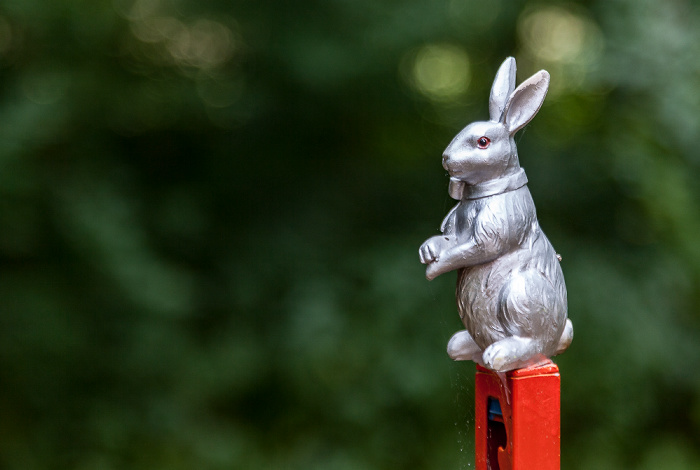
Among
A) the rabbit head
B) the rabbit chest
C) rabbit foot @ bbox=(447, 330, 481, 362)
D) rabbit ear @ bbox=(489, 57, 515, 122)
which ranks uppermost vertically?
rabbit ear @ bbox=(489, 57, 515, 122)

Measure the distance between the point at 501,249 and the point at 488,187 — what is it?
0.10 m

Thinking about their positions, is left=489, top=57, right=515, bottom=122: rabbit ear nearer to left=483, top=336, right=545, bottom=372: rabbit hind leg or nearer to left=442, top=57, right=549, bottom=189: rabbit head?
left=442, top=57, right=549, bottom=189: rabbit head

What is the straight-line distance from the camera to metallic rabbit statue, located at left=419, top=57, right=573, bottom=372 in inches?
42.6

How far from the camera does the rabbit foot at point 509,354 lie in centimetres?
106

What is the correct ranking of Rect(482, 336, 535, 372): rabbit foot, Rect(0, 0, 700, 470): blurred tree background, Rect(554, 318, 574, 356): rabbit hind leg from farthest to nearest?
Rect(0, 0, 700, 470): blurred tree background, Rect(554, 318, 574, 356): rabbit hind leg, Rect(482, 336, 535, 372): rabbit foot

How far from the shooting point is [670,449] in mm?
2994

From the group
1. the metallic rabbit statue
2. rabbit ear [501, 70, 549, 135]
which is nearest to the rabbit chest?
the metallic rabbit statue

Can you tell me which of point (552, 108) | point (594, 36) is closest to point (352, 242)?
point (552, 108)

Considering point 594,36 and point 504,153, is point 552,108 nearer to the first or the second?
point 594,36

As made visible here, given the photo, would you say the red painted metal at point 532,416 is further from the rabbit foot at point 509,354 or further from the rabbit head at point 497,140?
the rabbit head at point 497,140

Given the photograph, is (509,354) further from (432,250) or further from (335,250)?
(335,250)

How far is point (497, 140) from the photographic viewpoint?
1121 millimetres

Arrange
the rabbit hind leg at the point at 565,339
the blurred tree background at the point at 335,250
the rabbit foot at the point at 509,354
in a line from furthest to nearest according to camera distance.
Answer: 1. the blurred tree background at the point at 335,250
2. the rabbit hind leg at the point at 565,339
3. the rabbit foot at the point at 509,354

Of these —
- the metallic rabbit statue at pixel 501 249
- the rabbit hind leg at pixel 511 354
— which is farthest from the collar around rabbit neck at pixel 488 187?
the rabbit hind leg at pixel 511 354
